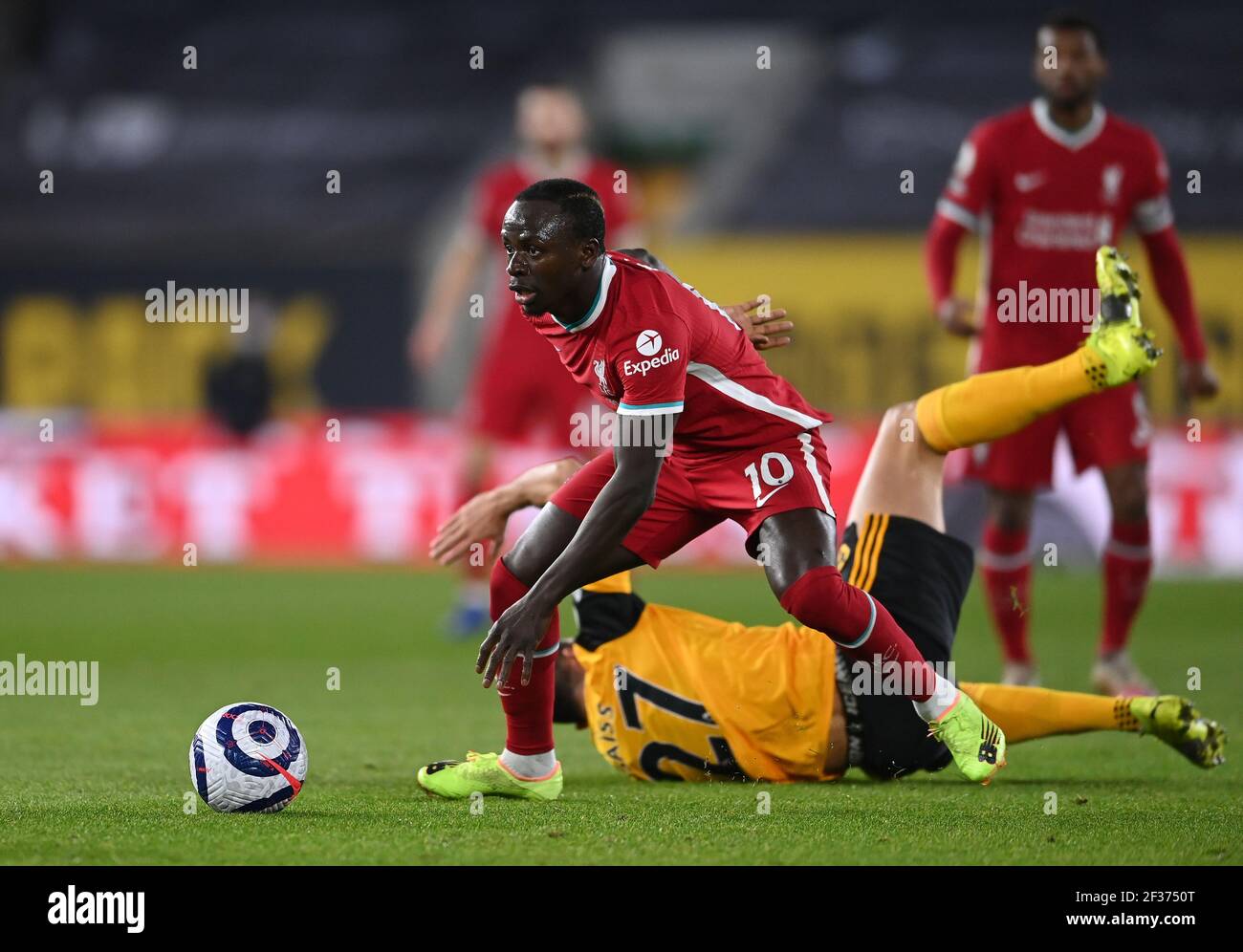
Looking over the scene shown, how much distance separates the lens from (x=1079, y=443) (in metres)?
6.98

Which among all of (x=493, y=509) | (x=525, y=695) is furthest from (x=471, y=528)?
(x=525, y=695)

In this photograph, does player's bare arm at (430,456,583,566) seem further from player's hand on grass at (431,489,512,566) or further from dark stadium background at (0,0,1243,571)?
dark stadium background at (0,0,1243,571)

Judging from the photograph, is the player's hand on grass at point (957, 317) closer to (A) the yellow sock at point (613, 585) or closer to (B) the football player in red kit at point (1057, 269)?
(B) the football player in red kit at point (1057, 269)

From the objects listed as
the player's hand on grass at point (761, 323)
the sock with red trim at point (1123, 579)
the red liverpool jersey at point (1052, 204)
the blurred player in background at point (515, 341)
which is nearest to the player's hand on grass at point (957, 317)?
the red liverpool jersey at point (1052, 204)

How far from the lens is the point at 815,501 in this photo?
4.75 m

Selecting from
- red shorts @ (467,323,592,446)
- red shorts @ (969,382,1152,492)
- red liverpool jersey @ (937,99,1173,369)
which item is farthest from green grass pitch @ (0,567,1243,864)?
red liverpool jersey @ (937,99,1173,369)

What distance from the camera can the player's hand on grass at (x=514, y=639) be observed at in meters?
4.28

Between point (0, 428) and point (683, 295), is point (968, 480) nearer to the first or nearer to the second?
point (683, 295)

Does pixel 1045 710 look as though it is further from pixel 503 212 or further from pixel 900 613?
pixel 503 212

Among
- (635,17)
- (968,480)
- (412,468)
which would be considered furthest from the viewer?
(635,17)

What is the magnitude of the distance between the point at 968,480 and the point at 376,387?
10940mm
